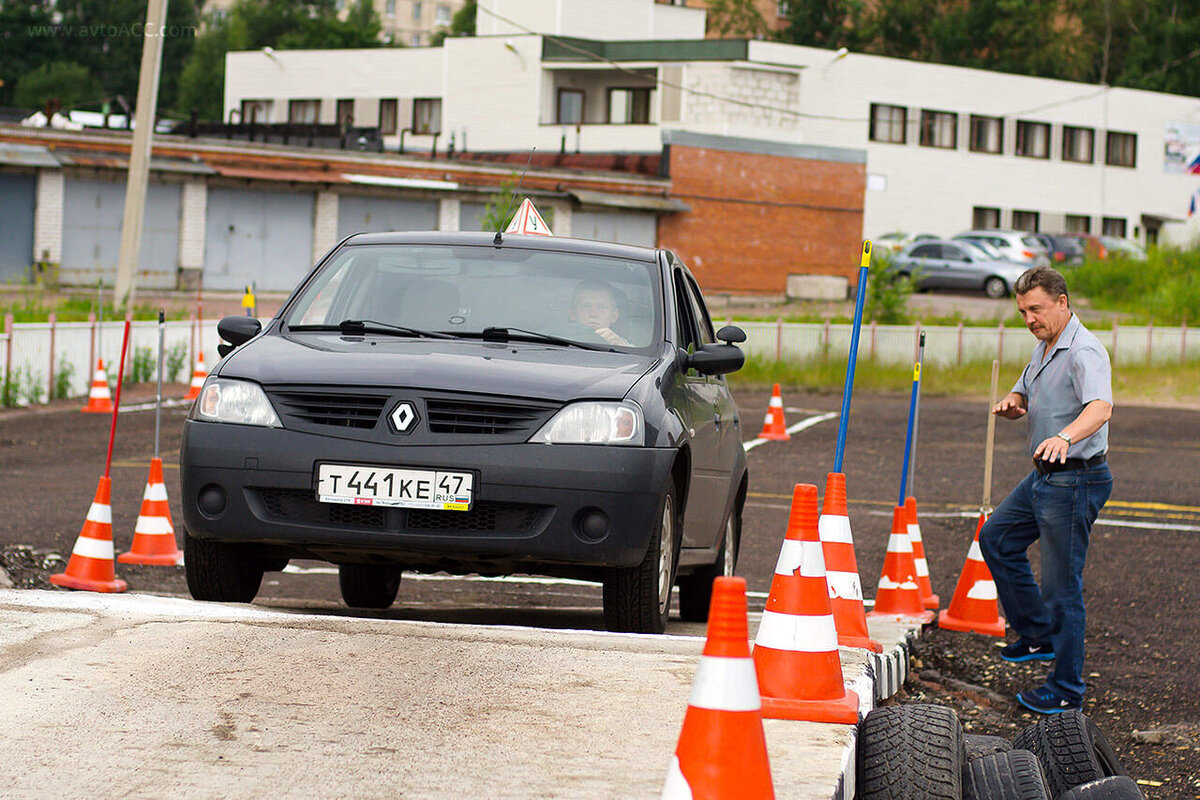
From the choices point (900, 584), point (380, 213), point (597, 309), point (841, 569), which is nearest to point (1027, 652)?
point (900, 584)

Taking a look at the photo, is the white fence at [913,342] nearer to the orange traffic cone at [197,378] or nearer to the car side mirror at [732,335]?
the orange traffic cone at [197,378]

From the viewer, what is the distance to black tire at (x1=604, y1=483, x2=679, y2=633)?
6.10 metres

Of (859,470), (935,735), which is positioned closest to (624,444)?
(935,735)

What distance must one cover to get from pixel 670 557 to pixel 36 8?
3865 inches

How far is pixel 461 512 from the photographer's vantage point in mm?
5875

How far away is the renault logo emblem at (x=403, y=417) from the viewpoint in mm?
5902

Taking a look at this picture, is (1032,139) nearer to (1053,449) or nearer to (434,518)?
(1053,449)

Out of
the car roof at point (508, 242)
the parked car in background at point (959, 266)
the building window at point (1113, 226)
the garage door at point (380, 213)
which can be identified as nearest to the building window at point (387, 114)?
the garage door at point (380, 213)

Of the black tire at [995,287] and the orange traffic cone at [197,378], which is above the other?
the black tire at [995,287]

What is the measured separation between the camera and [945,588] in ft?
33.9

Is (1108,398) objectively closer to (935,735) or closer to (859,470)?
(935,735)

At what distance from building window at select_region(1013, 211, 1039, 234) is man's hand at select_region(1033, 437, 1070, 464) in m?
62.4

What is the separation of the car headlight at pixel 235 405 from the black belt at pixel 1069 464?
3.33 meters

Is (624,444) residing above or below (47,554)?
above
